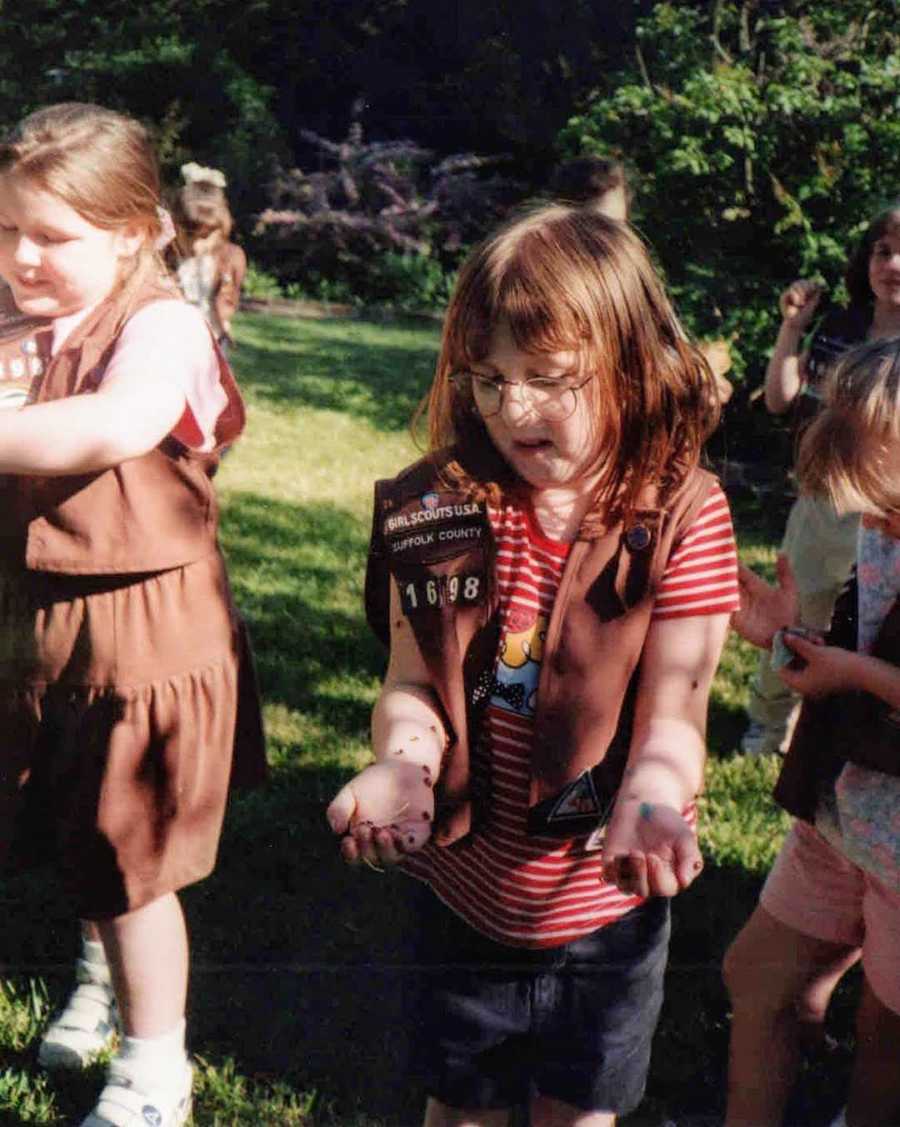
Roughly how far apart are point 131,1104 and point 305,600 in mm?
2948

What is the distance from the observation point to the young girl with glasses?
1.55m

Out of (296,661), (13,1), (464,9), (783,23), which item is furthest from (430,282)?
(296,661)

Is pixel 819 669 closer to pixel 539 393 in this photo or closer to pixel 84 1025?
pixel 539 393

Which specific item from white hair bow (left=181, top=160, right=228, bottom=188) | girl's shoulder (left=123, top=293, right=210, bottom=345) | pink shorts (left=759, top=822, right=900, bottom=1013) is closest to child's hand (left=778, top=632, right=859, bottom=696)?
pink shorts (left=759, top=822, right=900, bottom=1013)

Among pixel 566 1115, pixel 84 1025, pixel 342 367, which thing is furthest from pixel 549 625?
pixel 342 367

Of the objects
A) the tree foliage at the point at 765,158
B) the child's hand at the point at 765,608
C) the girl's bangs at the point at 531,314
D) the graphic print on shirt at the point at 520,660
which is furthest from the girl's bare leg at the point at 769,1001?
the tree foliage at the point at 765,158

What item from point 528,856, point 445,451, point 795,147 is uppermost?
point 795,147

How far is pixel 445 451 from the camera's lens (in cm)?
172

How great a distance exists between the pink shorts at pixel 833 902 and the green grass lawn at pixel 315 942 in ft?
2.06

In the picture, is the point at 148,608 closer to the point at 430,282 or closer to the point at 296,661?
the point at 296,661

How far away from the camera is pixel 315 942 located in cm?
295

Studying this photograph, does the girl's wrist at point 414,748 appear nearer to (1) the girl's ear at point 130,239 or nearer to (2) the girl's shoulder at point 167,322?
(2) the girl's shoulder at point 167,322

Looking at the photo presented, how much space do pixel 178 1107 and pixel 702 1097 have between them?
101cm

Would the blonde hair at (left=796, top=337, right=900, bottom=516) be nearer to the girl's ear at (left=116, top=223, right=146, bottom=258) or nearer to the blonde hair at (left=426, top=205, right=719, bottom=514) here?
the blonde hair at (left=426, top=205, right=719, bottom=514)
